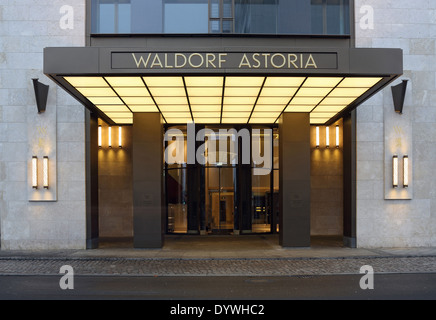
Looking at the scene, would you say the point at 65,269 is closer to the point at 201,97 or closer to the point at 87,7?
the point at 201,97

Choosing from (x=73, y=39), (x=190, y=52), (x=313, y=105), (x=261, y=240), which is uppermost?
(x=73, y=39)

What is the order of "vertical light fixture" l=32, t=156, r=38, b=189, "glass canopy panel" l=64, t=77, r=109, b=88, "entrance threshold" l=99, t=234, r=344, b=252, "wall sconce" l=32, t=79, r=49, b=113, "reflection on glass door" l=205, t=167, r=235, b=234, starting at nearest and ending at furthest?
1. "glass canopy panel" l=64, t=77, r=109, b=88
2. "wall sconce" l=32, t=79, r=49, b=113
3. "entrance threshold" l=99, t=234, r=344, b=252
4. "vertical light fixture" l=32, t=156, r=38, b=189
5. "reflection on glass door" l=205, t=167, r=235, b=234

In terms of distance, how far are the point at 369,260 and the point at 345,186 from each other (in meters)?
3.55

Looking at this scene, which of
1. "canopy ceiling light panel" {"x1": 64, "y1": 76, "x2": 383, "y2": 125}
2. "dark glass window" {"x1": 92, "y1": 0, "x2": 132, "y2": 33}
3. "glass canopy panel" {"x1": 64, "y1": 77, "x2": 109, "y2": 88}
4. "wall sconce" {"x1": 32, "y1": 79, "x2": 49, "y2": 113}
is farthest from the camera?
"dark glass window" {"x1": 92, "y1": 0, "x2": 132, "y2": 33}

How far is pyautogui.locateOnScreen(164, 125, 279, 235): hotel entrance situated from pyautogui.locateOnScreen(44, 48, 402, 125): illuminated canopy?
7.03ft

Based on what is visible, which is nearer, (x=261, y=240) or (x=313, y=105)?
(x=313, y=105)

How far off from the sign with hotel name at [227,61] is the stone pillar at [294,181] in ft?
13.5

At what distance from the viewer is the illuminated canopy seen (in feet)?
34.2

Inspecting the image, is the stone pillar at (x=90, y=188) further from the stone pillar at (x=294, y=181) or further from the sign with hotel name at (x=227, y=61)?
the stone pillar at (x=294, y=181)

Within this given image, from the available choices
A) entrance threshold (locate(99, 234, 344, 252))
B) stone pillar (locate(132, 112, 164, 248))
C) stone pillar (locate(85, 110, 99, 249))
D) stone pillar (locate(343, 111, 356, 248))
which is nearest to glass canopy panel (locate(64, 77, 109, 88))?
stone pillar (locate(85, 110, 99, 249))

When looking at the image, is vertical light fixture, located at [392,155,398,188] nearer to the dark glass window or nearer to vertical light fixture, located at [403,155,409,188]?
vertical light fixture, located at [403,155,409,188]

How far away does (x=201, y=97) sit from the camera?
12.9 m
